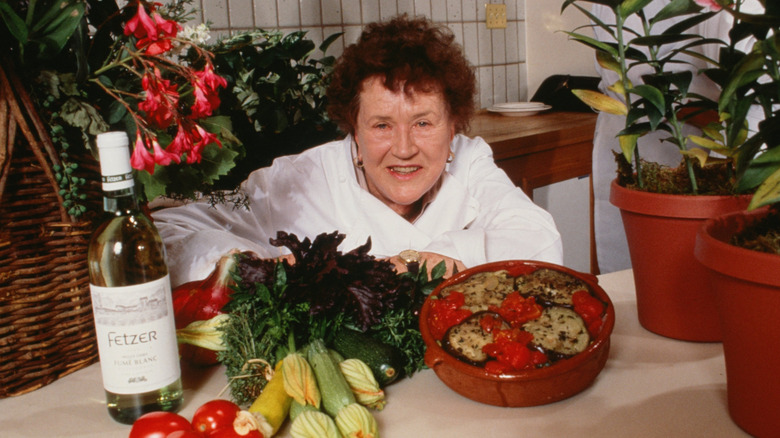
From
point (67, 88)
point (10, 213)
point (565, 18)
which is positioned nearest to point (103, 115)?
point (67, 88)

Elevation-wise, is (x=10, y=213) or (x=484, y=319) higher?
(x=10, y=213)

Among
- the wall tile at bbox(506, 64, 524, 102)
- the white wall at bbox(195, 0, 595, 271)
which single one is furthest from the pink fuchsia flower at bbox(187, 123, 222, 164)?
the wall tile at bbox(506, 64, 524, 102)

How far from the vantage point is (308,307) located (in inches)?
32.5

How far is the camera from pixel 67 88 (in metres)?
0.78

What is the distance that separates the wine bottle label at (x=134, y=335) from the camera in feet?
2.32

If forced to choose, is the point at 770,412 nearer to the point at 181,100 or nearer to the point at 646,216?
the point at 646,216

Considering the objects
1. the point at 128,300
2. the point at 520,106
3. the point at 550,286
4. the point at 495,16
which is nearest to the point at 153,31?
the point at 128,300

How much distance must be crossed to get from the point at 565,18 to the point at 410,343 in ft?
9.27

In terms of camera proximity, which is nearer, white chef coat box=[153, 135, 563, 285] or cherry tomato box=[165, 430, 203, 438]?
cherry tomato box=[165, 430, 203, 438]

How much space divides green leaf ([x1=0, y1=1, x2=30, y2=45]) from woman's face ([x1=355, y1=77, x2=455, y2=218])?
0.92 meters

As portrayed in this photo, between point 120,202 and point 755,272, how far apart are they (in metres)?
0.66

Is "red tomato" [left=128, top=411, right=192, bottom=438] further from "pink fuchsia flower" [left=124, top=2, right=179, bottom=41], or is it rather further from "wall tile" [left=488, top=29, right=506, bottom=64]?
"wall tile" [left=488, top=29, right=506, bottom=64]

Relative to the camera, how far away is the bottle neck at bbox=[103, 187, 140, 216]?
734mm

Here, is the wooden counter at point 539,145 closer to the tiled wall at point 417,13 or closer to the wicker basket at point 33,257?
the tiled wall at point 417,13
